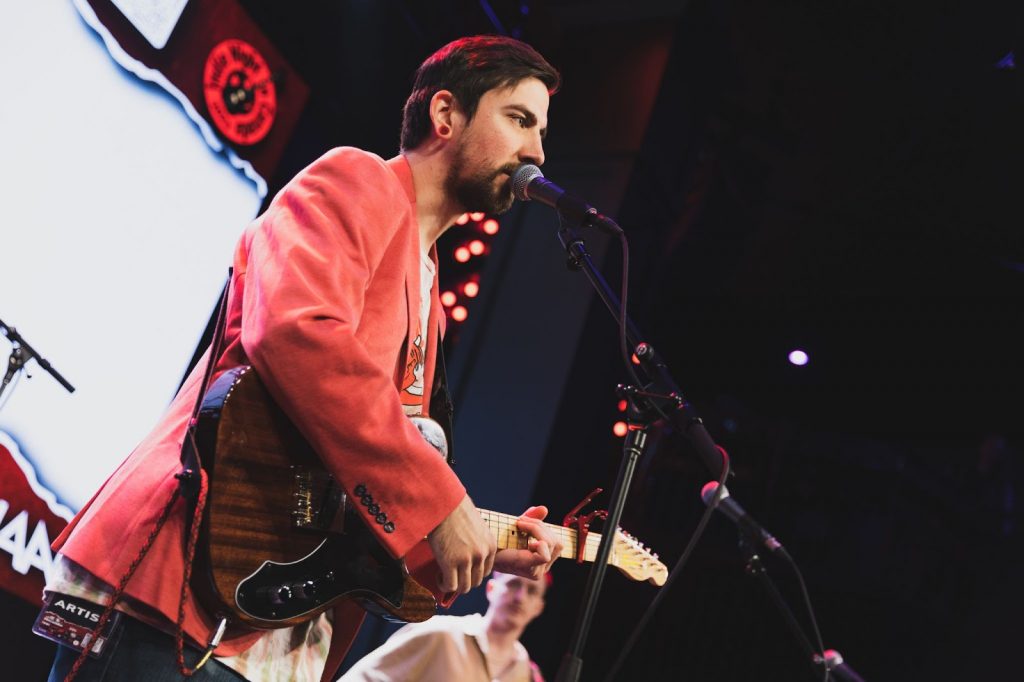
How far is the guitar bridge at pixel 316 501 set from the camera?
4.25ft

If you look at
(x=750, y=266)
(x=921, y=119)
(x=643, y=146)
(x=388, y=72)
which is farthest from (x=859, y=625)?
(x=388, y=72)

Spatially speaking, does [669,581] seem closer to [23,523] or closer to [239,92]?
[23,523]

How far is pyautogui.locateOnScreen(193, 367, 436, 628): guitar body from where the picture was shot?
118 cm

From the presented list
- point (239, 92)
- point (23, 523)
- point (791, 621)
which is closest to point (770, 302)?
point (791, 621)

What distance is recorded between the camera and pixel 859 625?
8453 millimetres

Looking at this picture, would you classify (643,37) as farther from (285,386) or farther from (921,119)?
(285,386)

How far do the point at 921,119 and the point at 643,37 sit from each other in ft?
7.56

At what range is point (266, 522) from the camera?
124cm

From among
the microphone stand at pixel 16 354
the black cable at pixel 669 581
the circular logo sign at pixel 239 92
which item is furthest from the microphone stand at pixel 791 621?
the circular logo sign at pixel 239 92

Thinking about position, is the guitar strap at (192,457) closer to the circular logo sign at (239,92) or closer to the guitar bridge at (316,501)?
the guitar bridge at (316,501)

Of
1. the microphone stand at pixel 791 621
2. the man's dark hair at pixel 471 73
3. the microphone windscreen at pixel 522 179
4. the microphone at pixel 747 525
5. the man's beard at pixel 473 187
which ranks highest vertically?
the man's dark hair at pixel 471 73

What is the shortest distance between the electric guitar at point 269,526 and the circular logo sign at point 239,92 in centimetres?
296

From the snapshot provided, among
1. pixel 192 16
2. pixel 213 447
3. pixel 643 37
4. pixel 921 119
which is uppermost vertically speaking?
pixel 921 119

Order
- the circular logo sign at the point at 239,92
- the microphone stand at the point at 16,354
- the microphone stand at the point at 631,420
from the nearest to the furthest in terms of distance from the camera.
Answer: the microphone stand at the point at 631,420, the microphone stand at the point at 16,354, the circular logo sign at the point at 239,92
